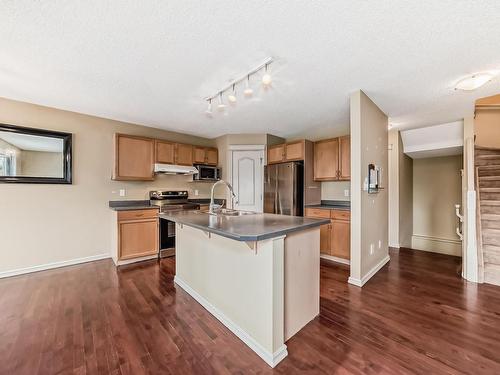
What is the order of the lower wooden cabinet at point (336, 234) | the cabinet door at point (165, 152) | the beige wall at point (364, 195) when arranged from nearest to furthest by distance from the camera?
the beige wall at point (364, 195), the lower wooden cabinet at point (336, 234), the cabinet door at point (165, 152)

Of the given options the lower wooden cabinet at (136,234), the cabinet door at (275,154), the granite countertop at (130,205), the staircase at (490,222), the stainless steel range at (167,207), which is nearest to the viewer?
the staircase at (490,222)

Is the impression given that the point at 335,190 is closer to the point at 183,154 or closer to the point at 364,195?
the point at 364,195

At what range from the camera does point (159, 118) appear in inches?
149

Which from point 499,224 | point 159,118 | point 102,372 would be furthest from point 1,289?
point 499,224

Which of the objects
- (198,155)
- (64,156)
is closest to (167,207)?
(198,155)

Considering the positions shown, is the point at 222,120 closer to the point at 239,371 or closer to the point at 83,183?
the point at 83,183

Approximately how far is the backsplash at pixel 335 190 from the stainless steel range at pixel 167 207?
2528mm

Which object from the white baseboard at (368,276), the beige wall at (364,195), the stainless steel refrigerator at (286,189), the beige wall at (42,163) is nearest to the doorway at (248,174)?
the stainless steel refrigerator at (286,189)

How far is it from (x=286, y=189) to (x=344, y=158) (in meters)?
1.14

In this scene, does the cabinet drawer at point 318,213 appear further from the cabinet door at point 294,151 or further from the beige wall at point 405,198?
the beige wall at point 405,198

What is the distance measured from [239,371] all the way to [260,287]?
512 millimetres

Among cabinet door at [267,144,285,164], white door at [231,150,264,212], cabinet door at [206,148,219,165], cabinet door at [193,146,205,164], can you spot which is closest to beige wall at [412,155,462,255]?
cabinet door at [267,144,285,164]

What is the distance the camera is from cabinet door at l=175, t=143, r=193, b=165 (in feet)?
14.3

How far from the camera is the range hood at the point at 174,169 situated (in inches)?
158
